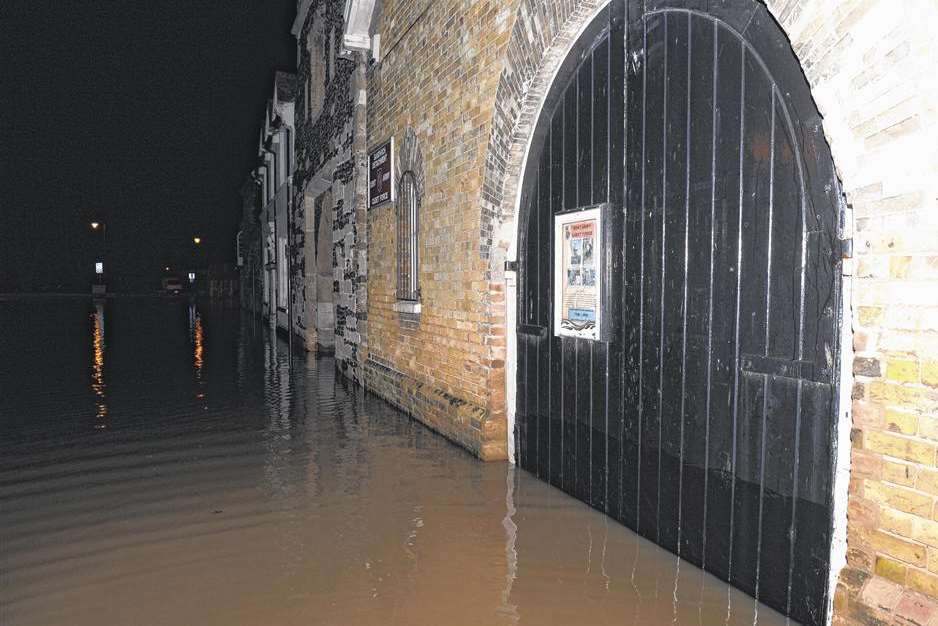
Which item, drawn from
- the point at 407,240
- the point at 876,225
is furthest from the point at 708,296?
the point at 407,240

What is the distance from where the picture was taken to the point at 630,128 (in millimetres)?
4062

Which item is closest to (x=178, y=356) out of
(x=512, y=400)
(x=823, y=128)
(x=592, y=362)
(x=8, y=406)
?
(x=8, y=406)

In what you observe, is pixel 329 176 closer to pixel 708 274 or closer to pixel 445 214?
pixel 445 214

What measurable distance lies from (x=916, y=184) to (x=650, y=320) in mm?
1707

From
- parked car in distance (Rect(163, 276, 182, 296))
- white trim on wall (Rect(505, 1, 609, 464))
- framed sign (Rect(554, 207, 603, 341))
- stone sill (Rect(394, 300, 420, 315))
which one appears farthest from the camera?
parked car in distance (Rect(163, 276, 182, 296))

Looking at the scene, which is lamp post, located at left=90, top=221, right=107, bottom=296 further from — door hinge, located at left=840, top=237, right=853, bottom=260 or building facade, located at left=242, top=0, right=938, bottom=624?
door hinge, located at left=840, top=237, right=853, bottom=260

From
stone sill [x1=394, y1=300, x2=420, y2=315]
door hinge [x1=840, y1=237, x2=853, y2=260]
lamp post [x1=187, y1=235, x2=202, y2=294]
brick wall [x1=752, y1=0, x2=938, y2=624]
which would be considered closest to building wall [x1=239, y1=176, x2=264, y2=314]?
stone sill [x1=394, y1=300, x2=420, y2=315]

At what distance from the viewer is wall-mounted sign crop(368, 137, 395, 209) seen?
8.03 meters

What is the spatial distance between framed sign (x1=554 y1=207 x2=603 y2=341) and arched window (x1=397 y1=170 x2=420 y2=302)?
2.71 m

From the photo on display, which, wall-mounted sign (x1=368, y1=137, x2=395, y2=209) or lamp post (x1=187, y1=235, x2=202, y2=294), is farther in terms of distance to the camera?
lamp post (x1=187, y1=235, x2=202, y2=294)

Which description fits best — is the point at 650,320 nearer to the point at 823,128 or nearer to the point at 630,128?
the point at 630,128

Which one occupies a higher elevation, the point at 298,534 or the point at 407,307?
the point at 407,307

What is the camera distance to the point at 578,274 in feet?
15.1

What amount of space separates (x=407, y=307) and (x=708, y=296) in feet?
14.3
